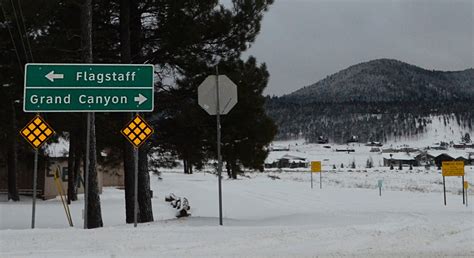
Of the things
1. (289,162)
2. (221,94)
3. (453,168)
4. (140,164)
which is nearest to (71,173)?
(140,164)

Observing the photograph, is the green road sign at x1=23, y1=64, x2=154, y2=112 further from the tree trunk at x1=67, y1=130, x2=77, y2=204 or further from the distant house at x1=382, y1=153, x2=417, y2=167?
the distant house at x1=382, y1=153, x2=417, y2=167

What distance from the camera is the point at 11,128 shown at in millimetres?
17234

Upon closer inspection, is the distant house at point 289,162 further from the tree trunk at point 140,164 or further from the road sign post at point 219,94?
the road sign post at point 219,94

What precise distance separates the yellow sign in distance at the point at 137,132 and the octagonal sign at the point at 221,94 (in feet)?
4.71

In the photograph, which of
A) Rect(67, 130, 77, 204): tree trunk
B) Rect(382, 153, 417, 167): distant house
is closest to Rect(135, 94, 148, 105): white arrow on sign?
Rect(67, 130, 77, 204): tree trunk

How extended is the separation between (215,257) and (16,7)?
8.13m

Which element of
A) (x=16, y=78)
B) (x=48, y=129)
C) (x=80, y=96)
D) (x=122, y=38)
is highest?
(x=122, y=38)

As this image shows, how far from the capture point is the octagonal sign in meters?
10.5

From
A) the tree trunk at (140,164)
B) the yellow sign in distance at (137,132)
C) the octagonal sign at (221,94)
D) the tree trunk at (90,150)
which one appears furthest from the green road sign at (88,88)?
the tree trunk at (140,164)

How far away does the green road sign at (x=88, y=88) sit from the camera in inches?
388

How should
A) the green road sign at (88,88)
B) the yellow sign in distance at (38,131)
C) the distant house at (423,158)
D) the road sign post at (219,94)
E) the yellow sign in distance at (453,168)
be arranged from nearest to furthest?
the green road sign at (88,88) < the road sign post at (219,94) < the yellow sign in distance at (38,131) < the yellow sign in distance at (453,168) < the distant house at (423,158)

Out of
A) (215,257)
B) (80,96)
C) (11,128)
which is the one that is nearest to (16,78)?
(80,96)

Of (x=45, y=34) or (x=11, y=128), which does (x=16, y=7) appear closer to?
(x=45, y=34)

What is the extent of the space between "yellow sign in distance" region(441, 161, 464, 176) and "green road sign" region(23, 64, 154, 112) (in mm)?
15551
